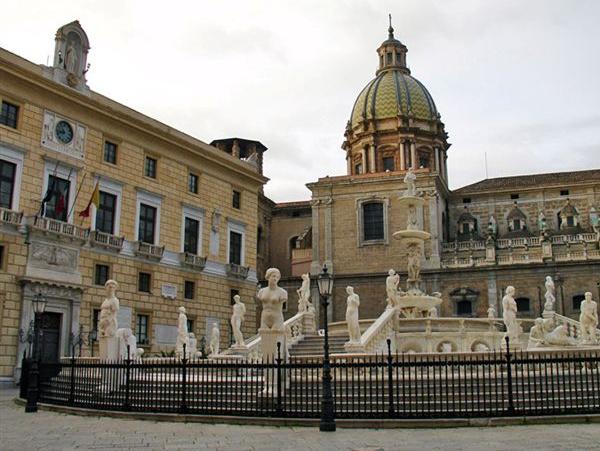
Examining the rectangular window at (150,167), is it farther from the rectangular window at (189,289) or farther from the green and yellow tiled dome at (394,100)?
the green and yellow tiled dome at (394,100)

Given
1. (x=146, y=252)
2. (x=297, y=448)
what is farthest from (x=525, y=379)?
(x=146, y=252)

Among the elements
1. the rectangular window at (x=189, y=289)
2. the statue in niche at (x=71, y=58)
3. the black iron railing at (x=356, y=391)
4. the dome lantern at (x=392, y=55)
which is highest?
the dome lantern at (x=392, y=55)

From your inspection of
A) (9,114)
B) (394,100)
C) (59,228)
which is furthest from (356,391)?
(394,100)

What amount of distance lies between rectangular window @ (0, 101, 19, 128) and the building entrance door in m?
7.32

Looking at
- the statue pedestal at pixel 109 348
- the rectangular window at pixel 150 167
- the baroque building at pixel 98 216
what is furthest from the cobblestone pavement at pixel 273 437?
the rectangular window at pixel 150 167

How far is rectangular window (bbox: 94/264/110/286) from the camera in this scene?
27938 millimetres

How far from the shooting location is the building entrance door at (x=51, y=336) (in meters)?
25.5

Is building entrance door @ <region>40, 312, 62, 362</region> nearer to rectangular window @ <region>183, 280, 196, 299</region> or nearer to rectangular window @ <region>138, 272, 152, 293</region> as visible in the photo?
rectangular window @ <region>138, 272, 152, 293</region>

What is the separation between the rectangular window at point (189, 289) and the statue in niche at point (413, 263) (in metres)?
11.4

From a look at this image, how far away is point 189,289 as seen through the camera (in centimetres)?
3288

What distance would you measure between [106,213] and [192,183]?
617cm

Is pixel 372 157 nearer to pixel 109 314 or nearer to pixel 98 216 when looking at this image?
pixel 98 216

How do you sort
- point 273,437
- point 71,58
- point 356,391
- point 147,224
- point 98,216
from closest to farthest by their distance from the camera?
point 273,437 → point 356,391 → point 71,58 → point 98,216 → point 147,224

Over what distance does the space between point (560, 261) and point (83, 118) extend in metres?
30.3
